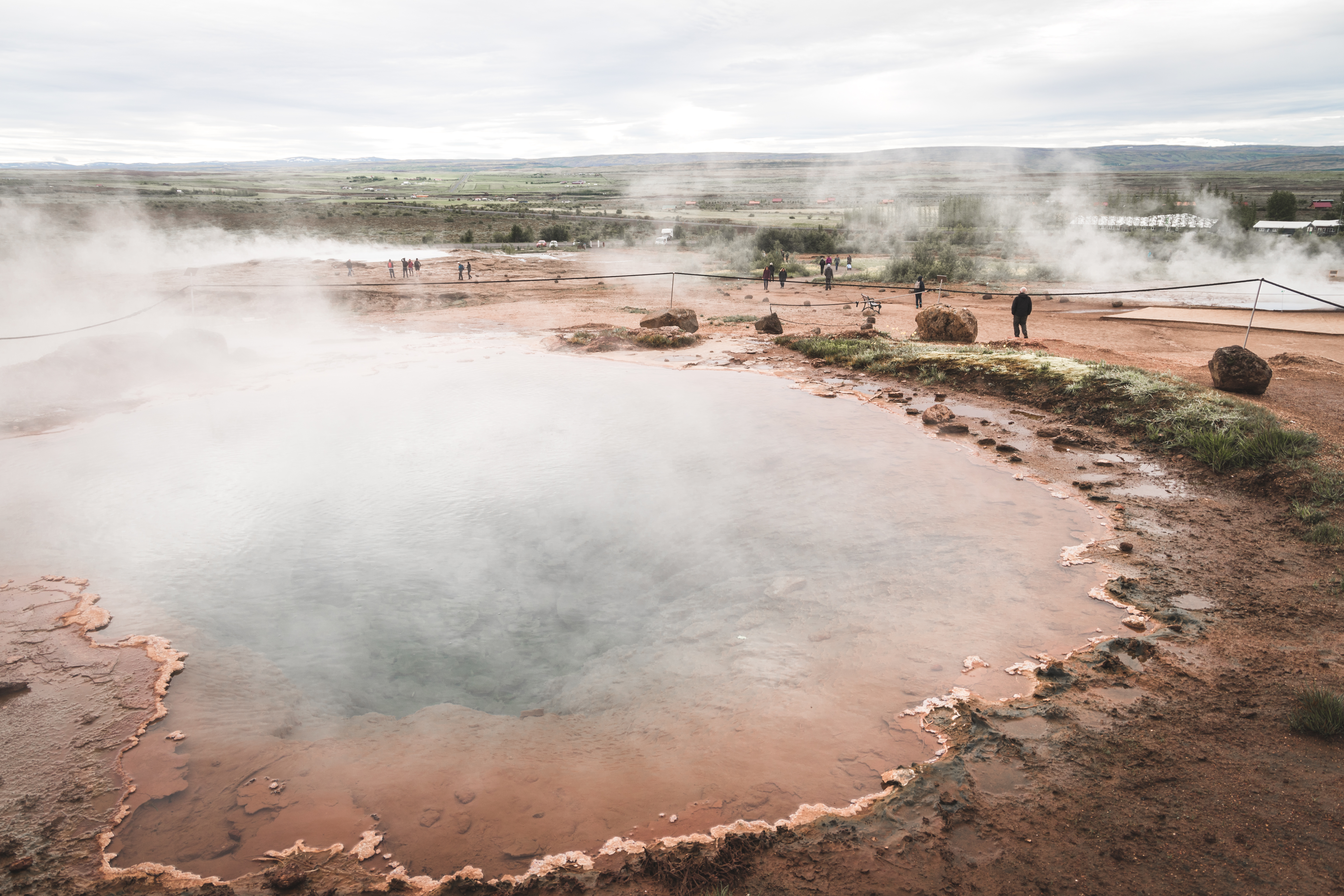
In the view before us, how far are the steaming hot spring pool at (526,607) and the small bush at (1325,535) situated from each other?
1.80 m

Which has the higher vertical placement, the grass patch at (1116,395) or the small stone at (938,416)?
the grass patch at (1116,395)

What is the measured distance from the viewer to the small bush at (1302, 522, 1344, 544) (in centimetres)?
623

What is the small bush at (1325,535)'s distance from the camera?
20.5 feet

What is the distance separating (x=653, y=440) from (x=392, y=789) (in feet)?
20.1

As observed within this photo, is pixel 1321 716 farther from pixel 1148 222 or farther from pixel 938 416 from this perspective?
pixel 1148 222

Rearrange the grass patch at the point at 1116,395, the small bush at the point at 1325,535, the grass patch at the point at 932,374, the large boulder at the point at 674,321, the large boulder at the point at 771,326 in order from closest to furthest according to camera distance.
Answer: the small bush at the point at 1325,535 → the grass patch at the point at 1116,395 → the grass patch at the point at 932,374 → the large boulder at the point at 674,321 → the large boulder at the point at 771,326

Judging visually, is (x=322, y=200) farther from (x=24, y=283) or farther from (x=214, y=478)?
(x=214, y=478)

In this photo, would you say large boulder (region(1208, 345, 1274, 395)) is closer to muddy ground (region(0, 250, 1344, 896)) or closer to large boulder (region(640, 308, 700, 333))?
muddy ground (region(0, 250, 1344, 896))

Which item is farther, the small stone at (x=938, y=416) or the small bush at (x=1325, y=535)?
the small stone at (x=938, y=416)

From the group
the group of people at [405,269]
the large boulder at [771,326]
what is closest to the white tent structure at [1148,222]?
the large boulder at [771,326]

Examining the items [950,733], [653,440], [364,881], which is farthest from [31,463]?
[950,733]

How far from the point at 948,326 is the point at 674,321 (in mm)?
6110

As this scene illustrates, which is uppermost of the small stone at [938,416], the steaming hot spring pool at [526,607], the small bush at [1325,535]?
the small stone at [938,416]

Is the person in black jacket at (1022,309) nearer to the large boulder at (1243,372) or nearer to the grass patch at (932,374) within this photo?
the grass patch at (932,374)
